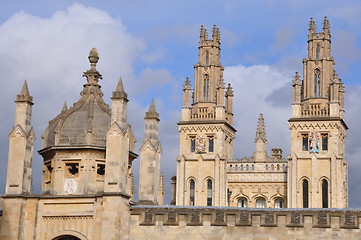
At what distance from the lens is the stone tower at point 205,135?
73.3 metres

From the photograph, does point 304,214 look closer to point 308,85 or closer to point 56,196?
point 56,196

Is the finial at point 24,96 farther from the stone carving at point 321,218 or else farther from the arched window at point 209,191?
the arched window at point 209,191

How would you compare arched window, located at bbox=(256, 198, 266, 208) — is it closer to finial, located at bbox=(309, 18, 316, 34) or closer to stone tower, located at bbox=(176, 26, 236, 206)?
stone tower, located at bbox=(176, 26, 236, 206)

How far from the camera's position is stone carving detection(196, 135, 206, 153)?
7431 cm

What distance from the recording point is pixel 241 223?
2836 cm

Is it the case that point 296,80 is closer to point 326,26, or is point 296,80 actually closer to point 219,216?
point 326,26

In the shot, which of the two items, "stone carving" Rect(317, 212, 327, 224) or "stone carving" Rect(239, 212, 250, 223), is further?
"stone carving" Rect(239, 212, 250, 223)

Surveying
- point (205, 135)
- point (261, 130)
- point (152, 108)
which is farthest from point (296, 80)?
point (152, 108)

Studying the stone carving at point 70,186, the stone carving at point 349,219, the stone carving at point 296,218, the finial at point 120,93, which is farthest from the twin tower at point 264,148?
the stone carving at point 349,219

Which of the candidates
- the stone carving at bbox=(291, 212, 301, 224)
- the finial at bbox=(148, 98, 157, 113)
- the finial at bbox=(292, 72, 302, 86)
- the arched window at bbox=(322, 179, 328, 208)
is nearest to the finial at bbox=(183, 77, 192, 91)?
the finial at bbox=(292, 72, 302, 86)

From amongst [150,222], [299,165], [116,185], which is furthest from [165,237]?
[299,165]

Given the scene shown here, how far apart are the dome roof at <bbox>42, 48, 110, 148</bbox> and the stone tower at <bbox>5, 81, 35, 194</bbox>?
3.07 ft

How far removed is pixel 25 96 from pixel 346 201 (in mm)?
48121

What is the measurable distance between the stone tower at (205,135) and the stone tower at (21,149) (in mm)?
42675
